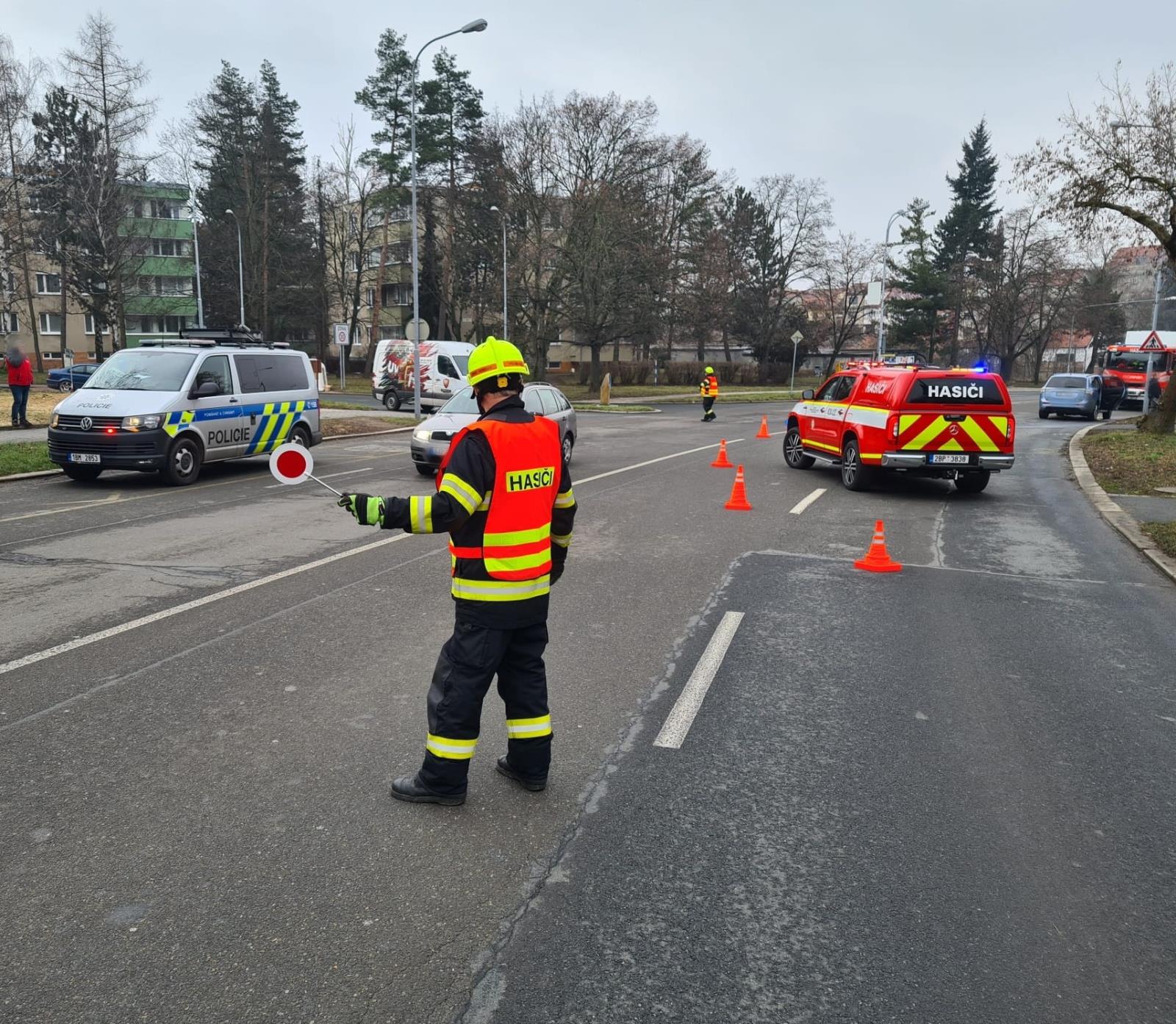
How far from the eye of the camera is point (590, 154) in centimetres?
4569

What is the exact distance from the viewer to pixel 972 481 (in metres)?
14.1

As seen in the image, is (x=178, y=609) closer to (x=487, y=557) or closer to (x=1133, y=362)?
(x=487, y=557)

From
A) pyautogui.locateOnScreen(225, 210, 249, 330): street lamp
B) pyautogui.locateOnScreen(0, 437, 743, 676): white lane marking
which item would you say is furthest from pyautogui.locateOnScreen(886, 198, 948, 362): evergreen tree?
pyautogui.locateOnScreen(0, 437, 743, 676): white lane marking

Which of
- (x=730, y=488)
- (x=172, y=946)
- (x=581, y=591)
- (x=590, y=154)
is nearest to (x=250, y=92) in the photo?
(x=590, y=154)

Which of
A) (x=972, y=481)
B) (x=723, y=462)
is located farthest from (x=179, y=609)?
(x=972, y=481)

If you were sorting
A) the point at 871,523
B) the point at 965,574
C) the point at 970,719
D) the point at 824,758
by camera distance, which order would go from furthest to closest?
the point at 871,523 → the point at 965,574 → the point at 970,719 → the point at 824,758

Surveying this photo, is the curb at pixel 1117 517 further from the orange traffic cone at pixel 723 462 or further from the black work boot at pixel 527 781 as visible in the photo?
the black work boot at pixel 527 781

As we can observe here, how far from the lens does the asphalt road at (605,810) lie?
280 centimetres

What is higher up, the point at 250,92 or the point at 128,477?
the point at 250,92

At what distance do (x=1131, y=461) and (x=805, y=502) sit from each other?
8763mm

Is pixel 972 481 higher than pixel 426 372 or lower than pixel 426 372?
lower

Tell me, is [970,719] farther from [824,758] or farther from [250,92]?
[250,92]

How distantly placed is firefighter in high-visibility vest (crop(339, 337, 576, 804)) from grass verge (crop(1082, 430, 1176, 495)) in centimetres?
1308

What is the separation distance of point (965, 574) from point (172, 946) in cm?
750
